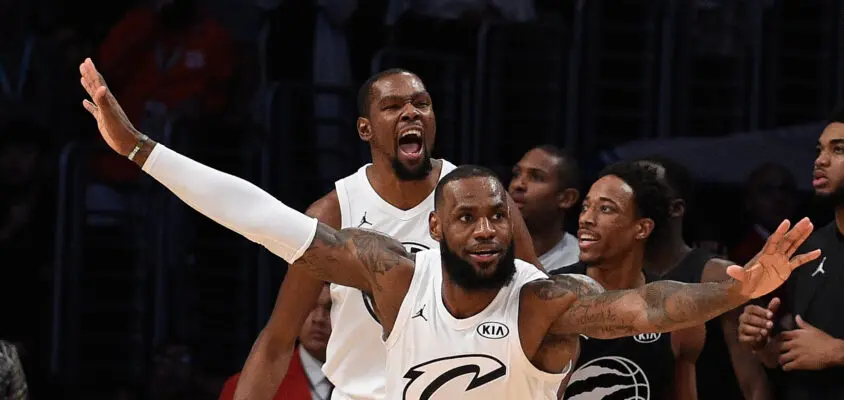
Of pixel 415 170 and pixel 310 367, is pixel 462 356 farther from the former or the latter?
pixel 310 367

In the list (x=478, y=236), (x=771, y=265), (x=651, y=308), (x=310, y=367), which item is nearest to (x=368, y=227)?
(x=478, y=236)

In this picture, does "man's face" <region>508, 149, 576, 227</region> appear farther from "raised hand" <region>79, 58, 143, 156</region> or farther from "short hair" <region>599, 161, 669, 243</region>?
"raised hand" <region>79, 58, 143, 156</region>

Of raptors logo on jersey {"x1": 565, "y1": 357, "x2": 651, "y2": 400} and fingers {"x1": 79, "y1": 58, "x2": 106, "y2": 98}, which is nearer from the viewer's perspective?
fingers {"x1": 79, "y1": 58, "x2": 106, "y2": 98}

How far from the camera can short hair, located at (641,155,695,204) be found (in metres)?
5.33

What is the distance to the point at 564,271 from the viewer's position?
5.11 meters

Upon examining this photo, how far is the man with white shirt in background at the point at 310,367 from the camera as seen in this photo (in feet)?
18.2

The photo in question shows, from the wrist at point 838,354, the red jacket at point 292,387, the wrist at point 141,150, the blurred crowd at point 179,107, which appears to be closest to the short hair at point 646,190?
the wrist at point 838,354

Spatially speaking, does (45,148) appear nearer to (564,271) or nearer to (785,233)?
(564,271)

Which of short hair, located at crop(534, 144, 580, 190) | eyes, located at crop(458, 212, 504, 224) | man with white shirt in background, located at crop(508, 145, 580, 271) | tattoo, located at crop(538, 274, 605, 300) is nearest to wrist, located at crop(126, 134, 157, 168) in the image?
eyes, located at crop(458, 212, 504, 224)

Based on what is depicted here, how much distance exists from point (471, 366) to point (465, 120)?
249cm

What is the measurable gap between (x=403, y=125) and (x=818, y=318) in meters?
1.47

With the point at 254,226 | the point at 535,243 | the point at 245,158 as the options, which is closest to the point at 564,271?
the point at 535,243

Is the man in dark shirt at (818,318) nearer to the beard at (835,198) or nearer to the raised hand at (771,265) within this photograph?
the beard at (835,198)

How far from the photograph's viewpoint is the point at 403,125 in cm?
488
